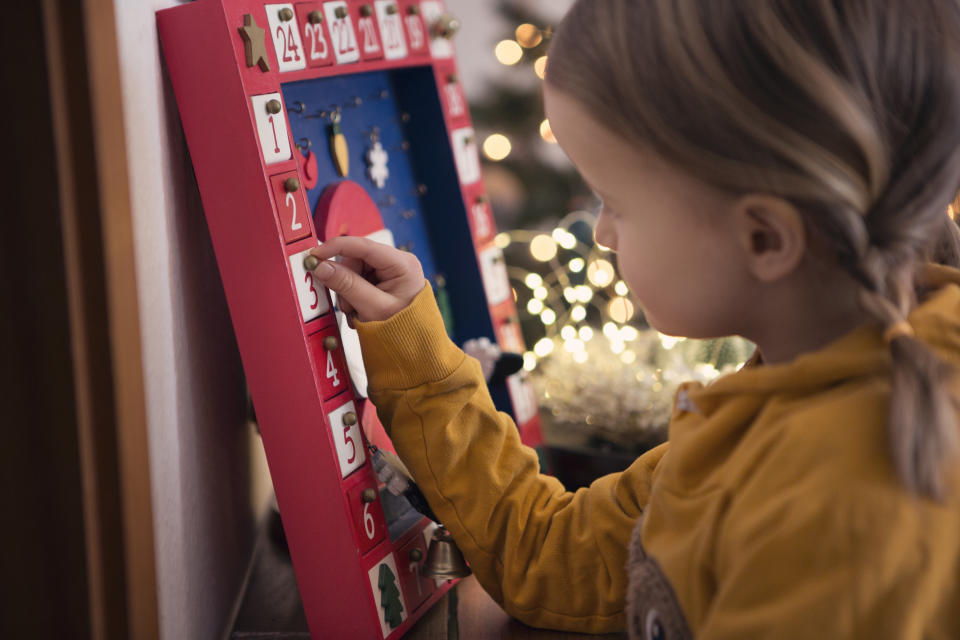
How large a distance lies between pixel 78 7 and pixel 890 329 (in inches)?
20.0

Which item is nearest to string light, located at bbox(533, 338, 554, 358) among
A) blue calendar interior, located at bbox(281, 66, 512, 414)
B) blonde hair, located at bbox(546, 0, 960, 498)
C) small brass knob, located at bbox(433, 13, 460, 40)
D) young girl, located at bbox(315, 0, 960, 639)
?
blue calendar interior, located at bbox(281, 66, 512, 414)

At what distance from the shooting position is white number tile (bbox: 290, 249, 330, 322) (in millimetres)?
626

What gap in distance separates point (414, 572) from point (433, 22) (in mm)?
696

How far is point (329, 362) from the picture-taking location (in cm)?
65

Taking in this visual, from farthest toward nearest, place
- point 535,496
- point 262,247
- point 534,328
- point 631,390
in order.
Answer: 1. point 534,328
2. point 631,390
3. point 535,496
4. point 262,247

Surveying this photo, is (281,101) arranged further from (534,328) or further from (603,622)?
(534,328)

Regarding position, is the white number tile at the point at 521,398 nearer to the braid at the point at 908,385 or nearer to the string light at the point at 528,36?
the braid at the point at 908,385

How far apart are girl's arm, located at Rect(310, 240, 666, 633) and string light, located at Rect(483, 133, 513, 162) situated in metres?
1.01

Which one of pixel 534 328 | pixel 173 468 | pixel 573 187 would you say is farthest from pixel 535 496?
pixel 573 187

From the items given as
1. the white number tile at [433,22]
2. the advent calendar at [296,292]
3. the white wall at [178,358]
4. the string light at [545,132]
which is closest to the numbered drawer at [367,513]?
the advent calendar at [296,292]

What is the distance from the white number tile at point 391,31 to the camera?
0.90 meters

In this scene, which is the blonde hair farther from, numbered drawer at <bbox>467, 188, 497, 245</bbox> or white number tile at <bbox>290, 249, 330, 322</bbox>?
numbered drawer at <bbox>467, 188, 497, 245</bbox>

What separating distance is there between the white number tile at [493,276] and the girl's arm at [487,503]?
1.07 ft

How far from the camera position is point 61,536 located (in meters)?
0.45
